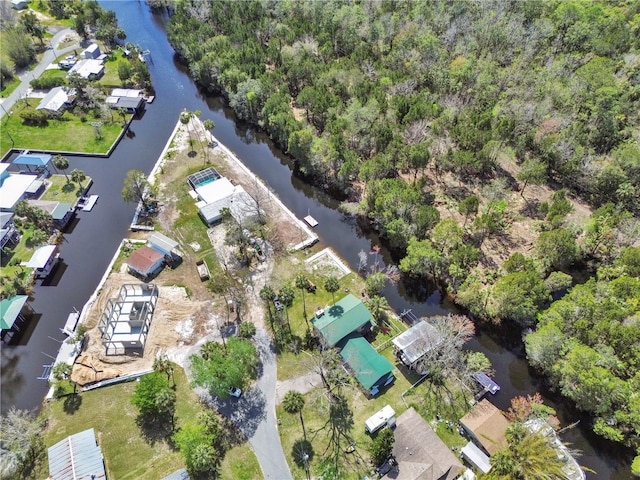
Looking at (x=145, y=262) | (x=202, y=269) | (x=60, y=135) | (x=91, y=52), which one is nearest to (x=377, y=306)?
(x=202, y=269)

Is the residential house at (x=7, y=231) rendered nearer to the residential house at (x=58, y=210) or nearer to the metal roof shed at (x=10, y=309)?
the residential house at (x=58, y=210)

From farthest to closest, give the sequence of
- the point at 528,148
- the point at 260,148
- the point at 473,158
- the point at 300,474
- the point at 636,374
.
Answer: the point at 260,148, the point at 528,148, the point at 473,158, the point at 636,374, the point at 300,474

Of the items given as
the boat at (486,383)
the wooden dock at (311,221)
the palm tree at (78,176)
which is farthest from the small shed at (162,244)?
the boat at (486,383)

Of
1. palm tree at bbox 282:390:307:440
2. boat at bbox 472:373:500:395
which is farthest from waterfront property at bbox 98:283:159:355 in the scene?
boat at bbox 472:373:500:395

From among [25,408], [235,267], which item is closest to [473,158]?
[235,267]

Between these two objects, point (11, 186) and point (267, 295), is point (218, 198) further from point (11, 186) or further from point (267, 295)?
point (11, 186)

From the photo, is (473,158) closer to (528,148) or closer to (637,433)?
(528,148)
